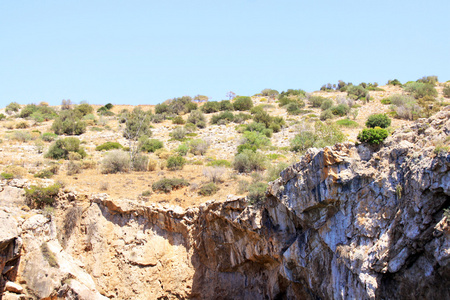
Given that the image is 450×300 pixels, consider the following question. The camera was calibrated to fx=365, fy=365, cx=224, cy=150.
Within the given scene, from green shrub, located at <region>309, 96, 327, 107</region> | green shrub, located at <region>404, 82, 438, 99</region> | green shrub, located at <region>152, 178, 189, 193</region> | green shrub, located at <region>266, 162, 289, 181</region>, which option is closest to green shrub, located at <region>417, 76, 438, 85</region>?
green shrub, located at <region>404, 82, 438, 99</region>

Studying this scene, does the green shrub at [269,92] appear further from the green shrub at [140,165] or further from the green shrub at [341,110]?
the green shrub at [140,165]

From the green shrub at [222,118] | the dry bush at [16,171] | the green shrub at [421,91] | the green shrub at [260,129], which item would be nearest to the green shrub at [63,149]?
the dry bush at [16,171]

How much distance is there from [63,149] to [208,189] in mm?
13995

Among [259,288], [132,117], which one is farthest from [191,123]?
[259,288]

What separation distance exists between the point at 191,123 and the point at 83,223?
21.8 meters

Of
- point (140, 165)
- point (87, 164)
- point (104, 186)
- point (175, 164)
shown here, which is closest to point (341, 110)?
point (175, 164)

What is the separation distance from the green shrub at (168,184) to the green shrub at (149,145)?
9.54 m

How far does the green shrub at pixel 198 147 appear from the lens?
2916 cm

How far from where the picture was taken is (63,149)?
27594 millimetres

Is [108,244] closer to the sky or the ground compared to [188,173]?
closer to the ground

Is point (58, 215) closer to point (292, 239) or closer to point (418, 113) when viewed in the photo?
point (292, 239)

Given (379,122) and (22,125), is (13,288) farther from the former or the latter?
(22,125)

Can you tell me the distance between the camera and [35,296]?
48.5 feet

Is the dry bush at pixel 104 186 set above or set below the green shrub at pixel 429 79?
below
